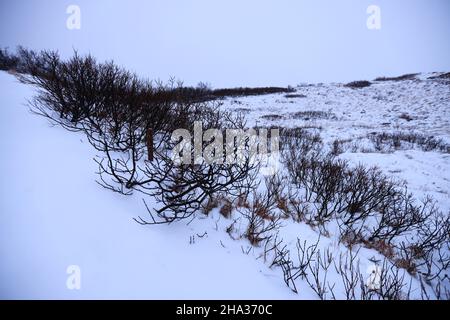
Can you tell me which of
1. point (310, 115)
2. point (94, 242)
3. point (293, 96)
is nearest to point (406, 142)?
point (310, 115)

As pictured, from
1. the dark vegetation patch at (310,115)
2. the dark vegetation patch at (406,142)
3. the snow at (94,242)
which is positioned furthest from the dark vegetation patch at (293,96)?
the snow at (94,242)

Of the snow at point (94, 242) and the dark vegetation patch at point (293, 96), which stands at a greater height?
the dark vegetation patch at point (293, 96)

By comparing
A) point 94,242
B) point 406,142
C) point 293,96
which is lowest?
point 94,242

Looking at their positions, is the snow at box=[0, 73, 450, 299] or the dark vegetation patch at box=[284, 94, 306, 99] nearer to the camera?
the snow at box=[0, 73, 450, 299]

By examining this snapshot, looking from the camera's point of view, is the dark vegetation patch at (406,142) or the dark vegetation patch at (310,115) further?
the dark vegetation patch at (310,115)

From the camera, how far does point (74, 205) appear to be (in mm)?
2270

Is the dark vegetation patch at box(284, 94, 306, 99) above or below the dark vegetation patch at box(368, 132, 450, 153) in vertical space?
above

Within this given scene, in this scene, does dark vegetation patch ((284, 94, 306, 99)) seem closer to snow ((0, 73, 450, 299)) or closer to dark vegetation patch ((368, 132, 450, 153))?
dark vegetation patch ((368, 132, 450, 153))

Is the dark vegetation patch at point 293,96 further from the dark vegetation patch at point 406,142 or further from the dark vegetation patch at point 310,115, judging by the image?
the dark vegetation patch at point 406,142

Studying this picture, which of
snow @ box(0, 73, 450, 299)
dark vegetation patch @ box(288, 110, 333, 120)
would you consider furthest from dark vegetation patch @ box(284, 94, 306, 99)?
snow @ box(0, 73, 450, 299)

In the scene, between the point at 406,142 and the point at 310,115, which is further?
the point at 310,115

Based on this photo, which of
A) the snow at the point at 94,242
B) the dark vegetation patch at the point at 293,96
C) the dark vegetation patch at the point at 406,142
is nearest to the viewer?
the snow at the point at 94,242

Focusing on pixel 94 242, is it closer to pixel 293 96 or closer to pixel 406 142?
pixel 406 142

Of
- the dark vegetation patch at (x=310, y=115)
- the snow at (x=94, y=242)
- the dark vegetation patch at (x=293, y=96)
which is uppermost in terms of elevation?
the dark vegetation patch at (x=293, y=96)
